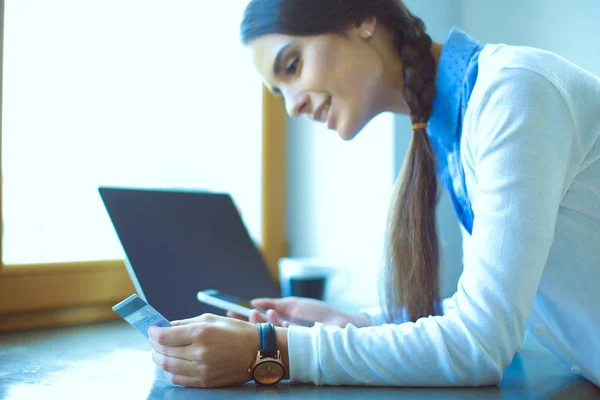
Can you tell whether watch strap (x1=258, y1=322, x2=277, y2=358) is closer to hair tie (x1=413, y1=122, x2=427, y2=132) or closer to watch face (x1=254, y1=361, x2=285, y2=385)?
watch face (x1=254, y1=361, x2=285, y2=385)

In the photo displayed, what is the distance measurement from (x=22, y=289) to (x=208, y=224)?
14.1 inches

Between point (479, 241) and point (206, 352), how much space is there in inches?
12.2

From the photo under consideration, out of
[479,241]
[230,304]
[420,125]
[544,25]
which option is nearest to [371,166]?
[544,25]

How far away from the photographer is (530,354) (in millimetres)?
919

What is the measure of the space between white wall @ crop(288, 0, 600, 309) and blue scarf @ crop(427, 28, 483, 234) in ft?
1.44

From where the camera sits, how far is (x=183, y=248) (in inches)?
37.8

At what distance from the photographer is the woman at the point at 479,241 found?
606 mm

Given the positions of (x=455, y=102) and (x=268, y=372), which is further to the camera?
(x=455, y=102)

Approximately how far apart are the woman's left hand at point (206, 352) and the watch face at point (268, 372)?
0.5 inches

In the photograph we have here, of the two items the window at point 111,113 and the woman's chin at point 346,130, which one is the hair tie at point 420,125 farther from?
the window at point 111,113

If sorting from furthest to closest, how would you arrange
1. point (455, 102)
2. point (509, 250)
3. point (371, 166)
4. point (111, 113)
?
point (371, 166) → point (111, 113) → point (455, 102) → point (509, 250)

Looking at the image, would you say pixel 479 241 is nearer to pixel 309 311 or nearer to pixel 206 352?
pixel 206 352

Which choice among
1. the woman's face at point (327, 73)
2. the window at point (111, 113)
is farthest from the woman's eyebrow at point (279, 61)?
the window at point (111, 113)

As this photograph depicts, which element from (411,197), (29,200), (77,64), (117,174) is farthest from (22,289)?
(411,197)
